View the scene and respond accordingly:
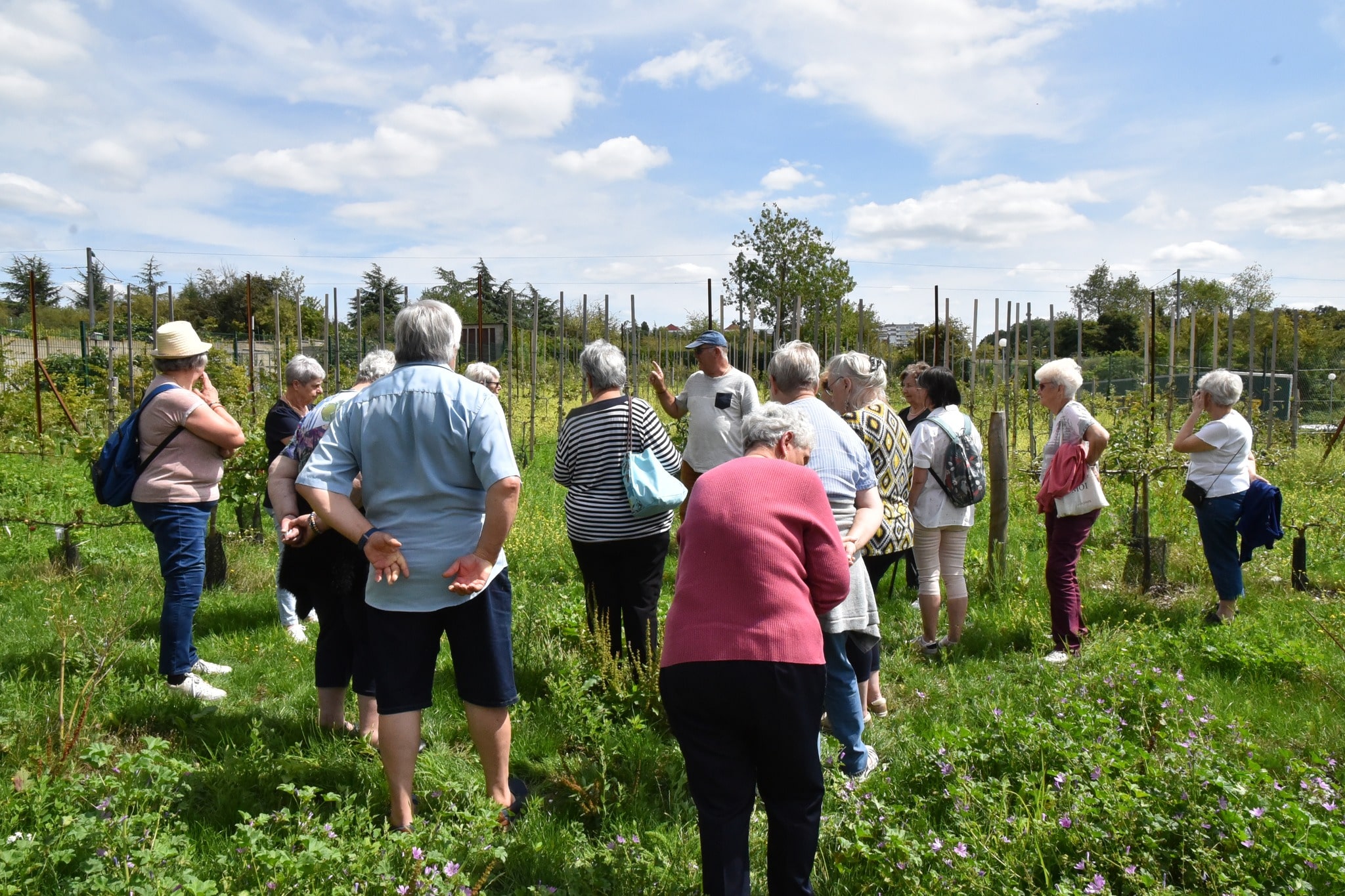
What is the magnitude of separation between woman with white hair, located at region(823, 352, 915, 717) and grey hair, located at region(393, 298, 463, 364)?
1904mm

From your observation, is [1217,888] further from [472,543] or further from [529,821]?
[472,543]

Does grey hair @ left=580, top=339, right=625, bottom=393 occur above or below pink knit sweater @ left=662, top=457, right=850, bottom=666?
above

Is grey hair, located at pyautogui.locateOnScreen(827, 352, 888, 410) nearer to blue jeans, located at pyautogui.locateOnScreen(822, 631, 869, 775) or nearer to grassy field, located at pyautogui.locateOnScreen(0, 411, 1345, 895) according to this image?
blue jeans, located at pyautogui.locateOnScreen(822, 631, 869, 775)

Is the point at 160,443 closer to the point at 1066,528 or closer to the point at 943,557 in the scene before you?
the point at 943,557

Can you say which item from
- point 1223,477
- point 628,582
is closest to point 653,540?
point 628,582

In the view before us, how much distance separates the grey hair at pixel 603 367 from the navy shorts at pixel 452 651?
126cm

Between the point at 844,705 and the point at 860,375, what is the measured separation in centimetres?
163

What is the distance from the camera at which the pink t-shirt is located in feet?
12.8

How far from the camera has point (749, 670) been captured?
229 centimetres

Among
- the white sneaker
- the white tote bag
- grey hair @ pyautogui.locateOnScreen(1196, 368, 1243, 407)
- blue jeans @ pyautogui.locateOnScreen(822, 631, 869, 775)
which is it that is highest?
grey hair @ pyautogui.locateOnScreen(1196, 368, 1243, 407)

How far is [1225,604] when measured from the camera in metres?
5.16

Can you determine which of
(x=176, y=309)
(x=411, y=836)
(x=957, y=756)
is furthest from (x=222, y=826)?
(x=176, y=309)

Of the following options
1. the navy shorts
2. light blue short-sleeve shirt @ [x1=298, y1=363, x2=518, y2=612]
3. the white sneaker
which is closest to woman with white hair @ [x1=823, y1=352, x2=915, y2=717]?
the navy shorts

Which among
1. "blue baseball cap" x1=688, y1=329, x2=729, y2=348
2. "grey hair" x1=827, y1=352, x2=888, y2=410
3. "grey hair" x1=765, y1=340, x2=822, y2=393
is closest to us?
"grey hair" x1=765, y1=340, x2=822, y2=393
